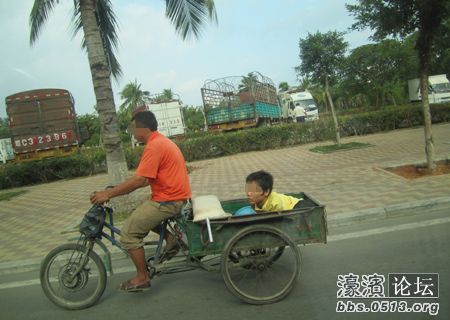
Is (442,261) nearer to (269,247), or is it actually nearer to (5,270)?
(269,247)

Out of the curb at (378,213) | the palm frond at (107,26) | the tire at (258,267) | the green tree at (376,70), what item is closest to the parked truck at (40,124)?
the palm frond at (107,26)

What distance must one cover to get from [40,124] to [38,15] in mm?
9672

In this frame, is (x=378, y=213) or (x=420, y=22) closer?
(x=378, y=213)

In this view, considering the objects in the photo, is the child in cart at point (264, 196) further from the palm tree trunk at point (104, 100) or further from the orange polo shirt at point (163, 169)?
the palm tree trunk at point (104, 100)

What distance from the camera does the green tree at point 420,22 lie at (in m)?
7.46

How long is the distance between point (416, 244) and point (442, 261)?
0.56 meters

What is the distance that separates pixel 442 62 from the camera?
31062 millimetres

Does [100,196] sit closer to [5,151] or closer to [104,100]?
[104,100]

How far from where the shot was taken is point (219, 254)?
376cm

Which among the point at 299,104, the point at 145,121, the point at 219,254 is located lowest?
the point at 219,254

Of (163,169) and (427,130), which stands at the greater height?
(163,169)

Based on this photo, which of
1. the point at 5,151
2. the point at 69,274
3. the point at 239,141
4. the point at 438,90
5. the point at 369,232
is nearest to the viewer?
the point at 69,274

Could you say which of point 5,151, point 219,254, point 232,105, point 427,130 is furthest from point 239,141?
point 5,151

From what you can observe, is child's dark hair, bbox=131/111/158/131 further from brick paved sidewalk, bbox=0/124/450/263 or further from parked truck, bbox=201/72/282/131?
parked truck, bbox=201/72/282/131
